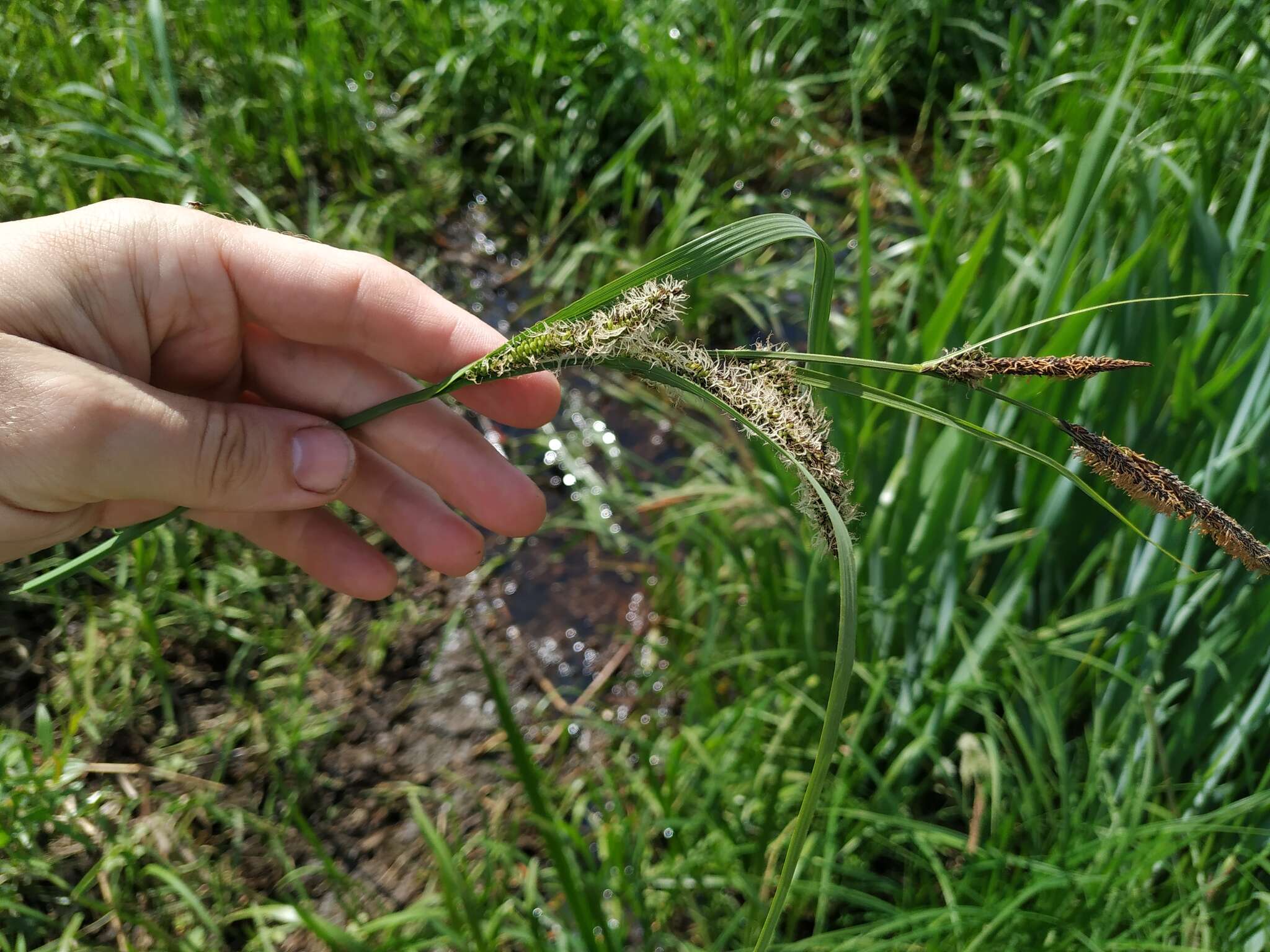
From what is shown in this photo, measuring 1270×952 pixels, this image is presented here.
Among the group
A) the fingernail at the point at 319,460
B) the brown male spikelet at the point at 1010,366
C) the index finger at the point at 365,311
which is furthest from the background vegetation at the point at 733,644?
the brown male spikelet at the point at 1010,366

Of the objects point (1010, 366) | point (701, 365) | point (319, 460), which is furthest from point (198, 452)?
point (1010, 366)

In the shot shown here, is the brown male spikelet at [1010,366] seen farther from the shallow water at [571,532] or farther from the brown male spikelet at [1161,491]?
the shallow water at [571,532]

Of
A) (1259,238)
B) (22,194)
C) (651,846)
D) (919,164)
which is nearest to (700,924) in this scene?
(651,846)

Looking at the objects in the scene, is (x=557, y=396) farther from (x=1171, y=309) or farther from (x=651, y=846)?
(x=1171, y=309)

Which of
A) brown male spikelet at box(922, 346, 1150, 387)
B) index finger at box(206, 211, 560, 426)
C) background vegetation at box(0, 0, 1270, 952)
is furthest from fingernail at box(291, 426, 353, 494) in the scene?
brown male spikelet at box(922, 346, 1150, 387)

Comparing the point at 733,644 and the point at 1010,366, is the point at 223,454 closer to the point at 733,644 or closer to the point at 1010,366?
the point at 1010,366
